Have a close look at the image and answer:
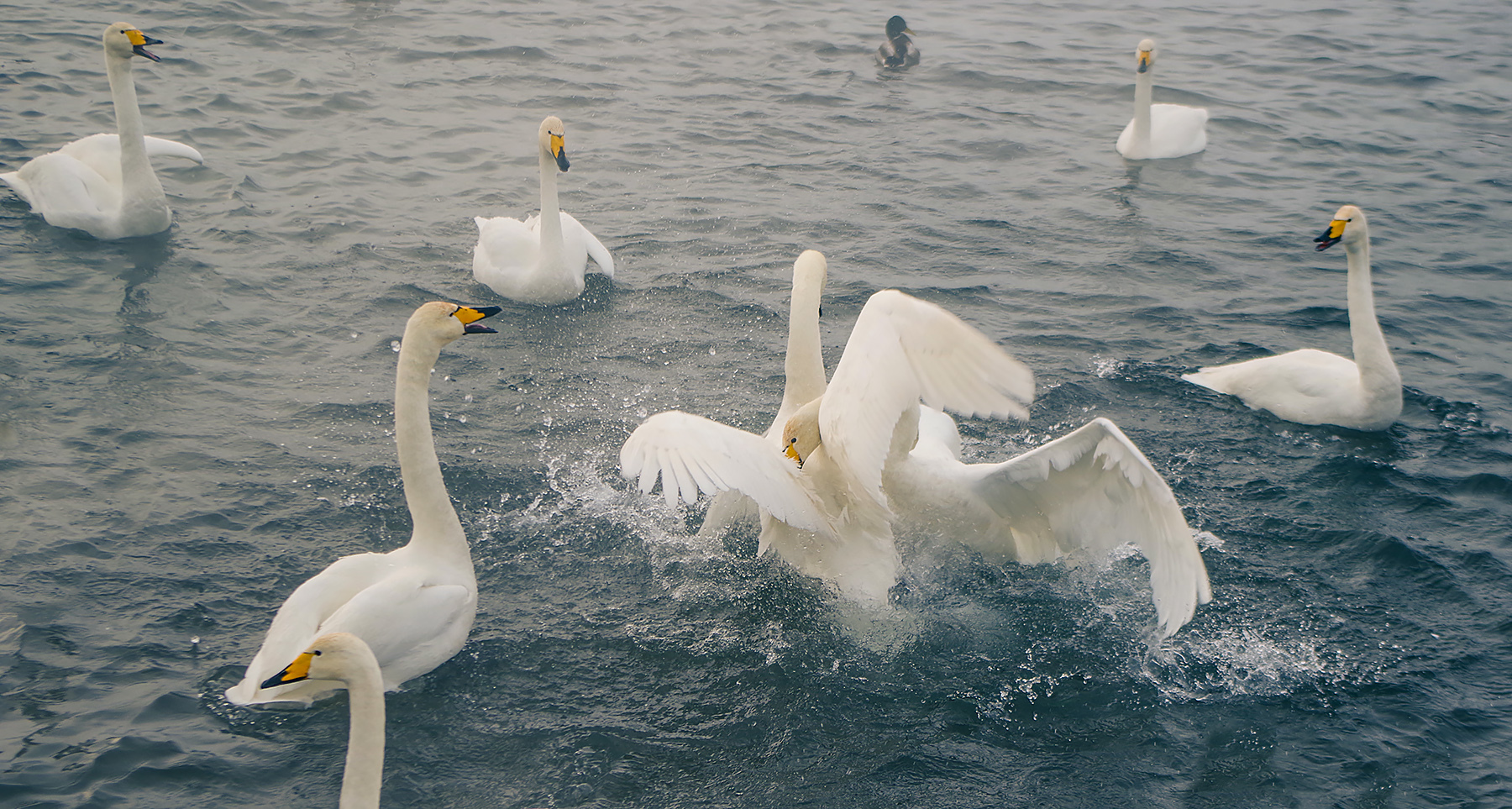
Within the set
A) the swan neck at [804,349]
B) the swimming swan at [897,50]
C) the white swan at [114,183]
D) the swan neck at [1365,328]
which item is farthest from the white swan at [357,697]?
the swimming swan at [897,50]

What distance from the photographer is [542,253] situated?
7840 millimetres

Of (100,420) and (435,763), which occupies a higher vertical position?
(100,420)

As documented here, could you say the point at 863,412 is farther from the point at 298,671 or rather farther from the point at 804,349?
the point at 298,671

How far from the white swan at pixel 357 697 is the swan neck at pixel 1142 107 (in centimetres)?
991

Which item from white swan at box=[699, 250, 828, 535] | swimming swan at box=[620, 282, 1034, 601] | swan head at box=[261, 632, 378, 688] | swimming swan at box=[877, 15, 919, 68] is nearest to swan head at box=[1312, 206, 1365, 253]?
white swan at box=[699, 250, 828, 535]

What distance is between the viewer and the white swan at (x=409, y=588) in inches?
167

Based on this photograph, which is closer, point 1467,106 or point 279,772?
point 279,772

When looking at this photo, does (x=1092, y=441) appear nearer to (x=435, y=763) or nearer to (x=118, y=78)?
(x=435, y=763)

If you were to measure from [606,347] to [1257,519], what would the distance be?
4.21 meters

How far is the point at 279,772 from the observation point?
4.07 m

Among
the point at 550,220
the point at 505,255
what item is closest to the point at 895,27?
the point at 550,220

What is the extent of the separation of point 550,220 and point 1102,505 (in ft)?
14.8

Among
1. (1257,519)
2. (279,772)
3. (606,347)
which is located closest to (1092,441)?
(1257,519)

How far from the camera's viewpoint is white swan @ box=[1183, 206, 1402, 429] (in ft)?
21.9
